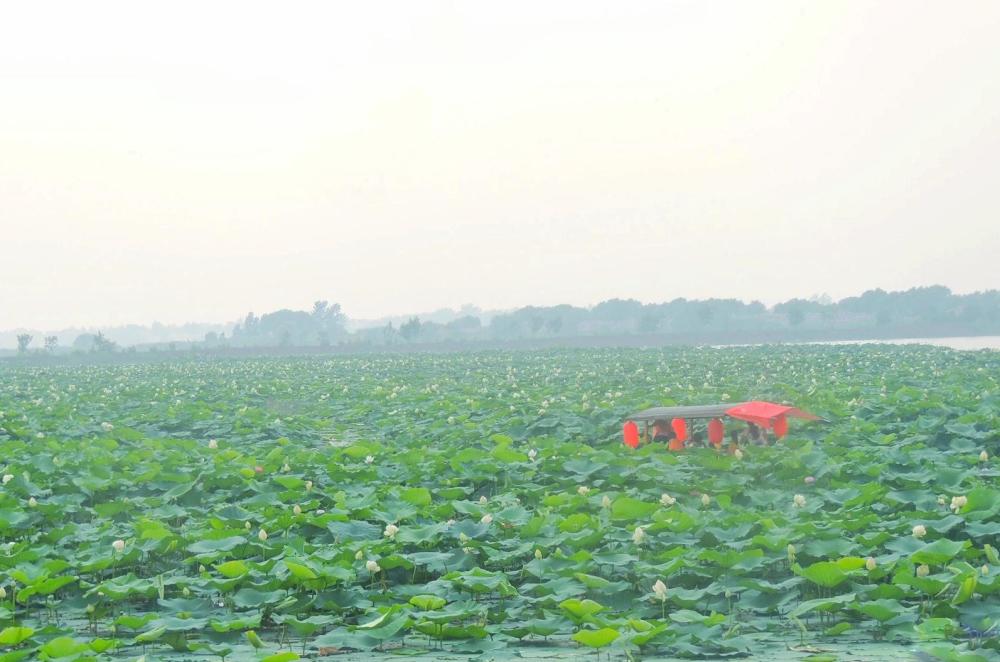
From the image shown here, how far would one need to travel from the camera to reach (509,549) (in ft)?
20.5

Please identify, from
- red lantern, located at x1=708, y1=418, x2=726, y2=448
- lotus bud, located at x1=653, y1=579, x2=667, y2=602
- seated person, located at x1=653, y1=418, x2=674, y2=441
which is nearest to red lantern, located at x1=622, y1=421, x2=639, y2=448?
seated person, located at x1=653, y1=418, x2=674, y2=441

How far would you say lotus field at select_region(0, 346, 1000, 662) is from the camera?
4.82 meters

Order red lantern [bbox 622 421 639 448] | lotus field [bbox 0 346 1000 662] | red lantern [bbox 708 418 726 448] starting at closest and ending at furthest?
1. lotus field [bbox 0 346 1000 662]
2. red lantern [bbox 708 418 726 448]
3. red lantern [bbox 622 421 639 448]

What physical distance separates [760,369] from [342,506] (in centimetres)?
2115

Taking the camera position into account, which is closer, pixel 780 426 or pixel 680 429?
pixel 780 426

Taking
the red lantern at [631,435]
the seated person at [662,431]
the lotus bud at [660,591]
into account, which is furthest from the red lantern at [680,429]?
the lotus bud at [660,591]

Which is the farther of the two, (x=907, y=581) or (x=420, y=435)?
(x=420, y=435)

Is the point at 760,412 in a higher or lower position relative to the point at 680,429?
higher

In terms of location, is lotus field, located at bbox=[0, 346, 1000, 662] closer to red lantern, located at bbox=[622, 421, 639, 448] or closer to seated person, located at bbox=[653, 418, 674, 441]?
red lantern, located at bbox=[622, 421, 639, 448]

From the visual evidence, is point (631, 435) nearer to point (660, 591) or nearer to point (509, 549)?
point (509, 549)

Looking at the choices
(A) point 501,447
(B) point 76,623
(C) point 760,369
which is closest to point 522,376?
(C) point 760,369

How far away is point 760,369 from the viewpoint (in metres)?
27.0

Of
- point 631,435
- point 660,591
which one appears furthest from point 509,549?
point 631,435

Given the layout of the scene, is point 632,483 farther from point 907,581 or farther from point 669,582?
point 907,581
